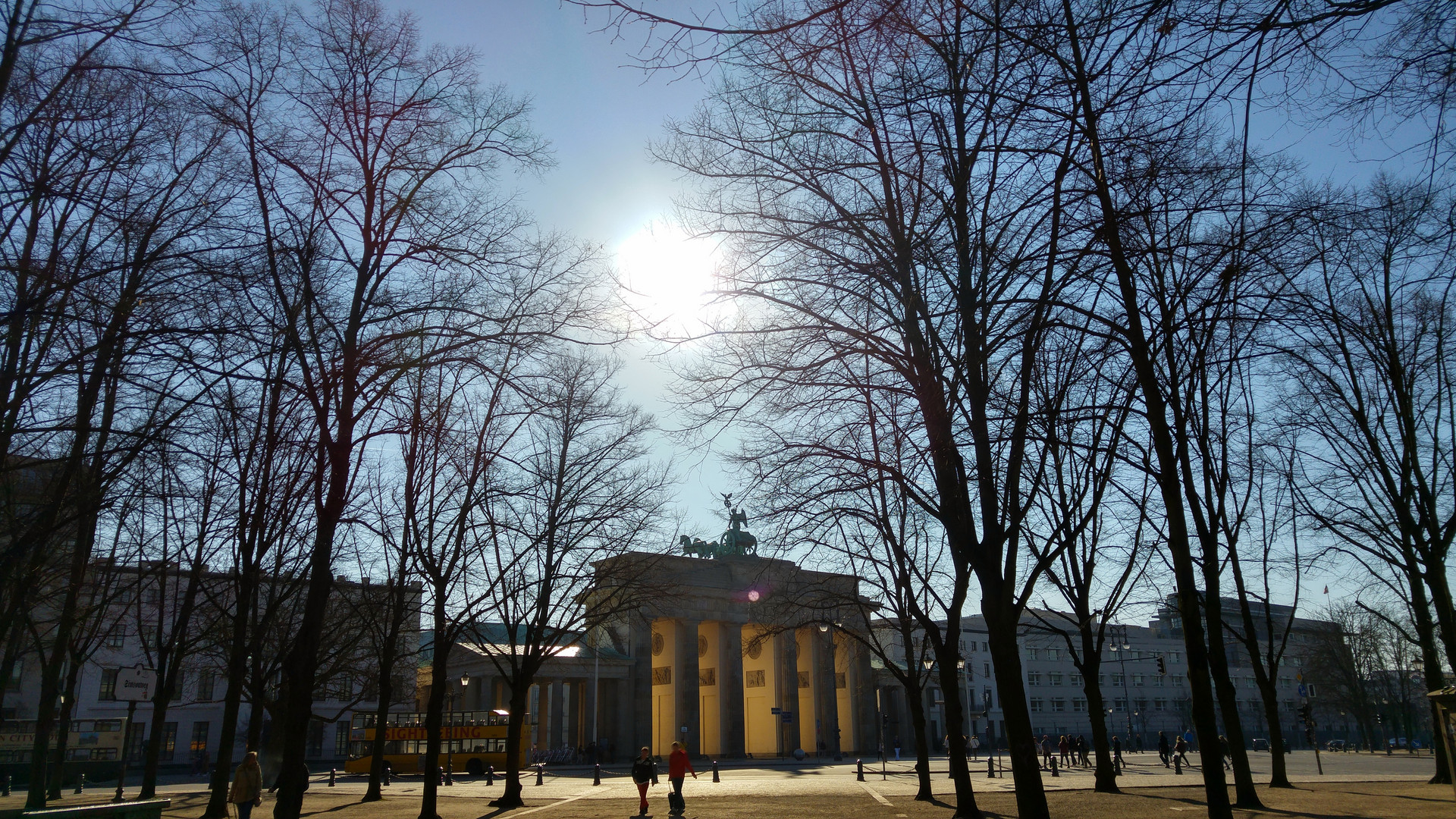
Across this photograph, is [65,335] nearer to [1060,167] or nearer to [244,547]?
[244,547]

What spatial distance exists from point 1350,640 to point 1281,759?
164 feet

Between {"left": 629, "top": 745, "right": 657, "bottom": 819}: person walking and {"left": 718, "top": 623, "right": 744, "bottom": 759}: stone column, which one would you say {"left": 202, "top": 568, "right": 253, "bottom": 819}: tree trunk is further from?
{"left": 718, "top": 623, "right": 744, "bottom": 759}: stone column

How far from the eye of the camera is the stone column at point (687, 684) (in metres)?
57.0

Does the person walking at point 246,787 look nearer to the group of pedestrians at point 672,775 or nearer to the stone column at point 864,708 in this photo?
the group of pedestrians at point 672,775

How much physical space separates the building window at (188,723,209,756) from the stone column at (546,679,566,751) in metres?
23.4

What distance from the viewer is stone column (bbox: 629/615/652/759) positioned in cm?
5703

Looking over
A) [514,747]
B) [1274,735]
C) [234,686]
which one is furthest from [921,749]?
[234,686]

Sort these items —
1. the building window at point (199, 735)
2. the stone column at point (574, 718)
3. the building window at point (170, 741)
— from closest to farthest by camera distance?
the building window at point (170, 741), the building window at point (199, 735), the stone column at point (574, 718)

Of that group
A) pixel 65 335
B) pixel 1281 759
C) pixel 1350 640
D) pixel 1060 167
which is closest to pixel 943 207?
pixel 1060 167

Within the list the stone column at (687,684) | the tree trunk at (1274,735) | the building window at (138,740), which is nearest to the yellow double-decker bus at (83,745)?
the building window at (138,740)

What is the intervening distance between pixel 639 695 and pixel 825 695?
14.5 metres

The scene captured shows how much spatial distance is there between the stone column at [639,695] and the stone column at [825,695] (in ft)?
39.7

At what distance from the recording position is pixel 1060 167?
32.4 ft

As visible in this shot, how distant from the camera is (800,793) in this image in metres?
27.4
